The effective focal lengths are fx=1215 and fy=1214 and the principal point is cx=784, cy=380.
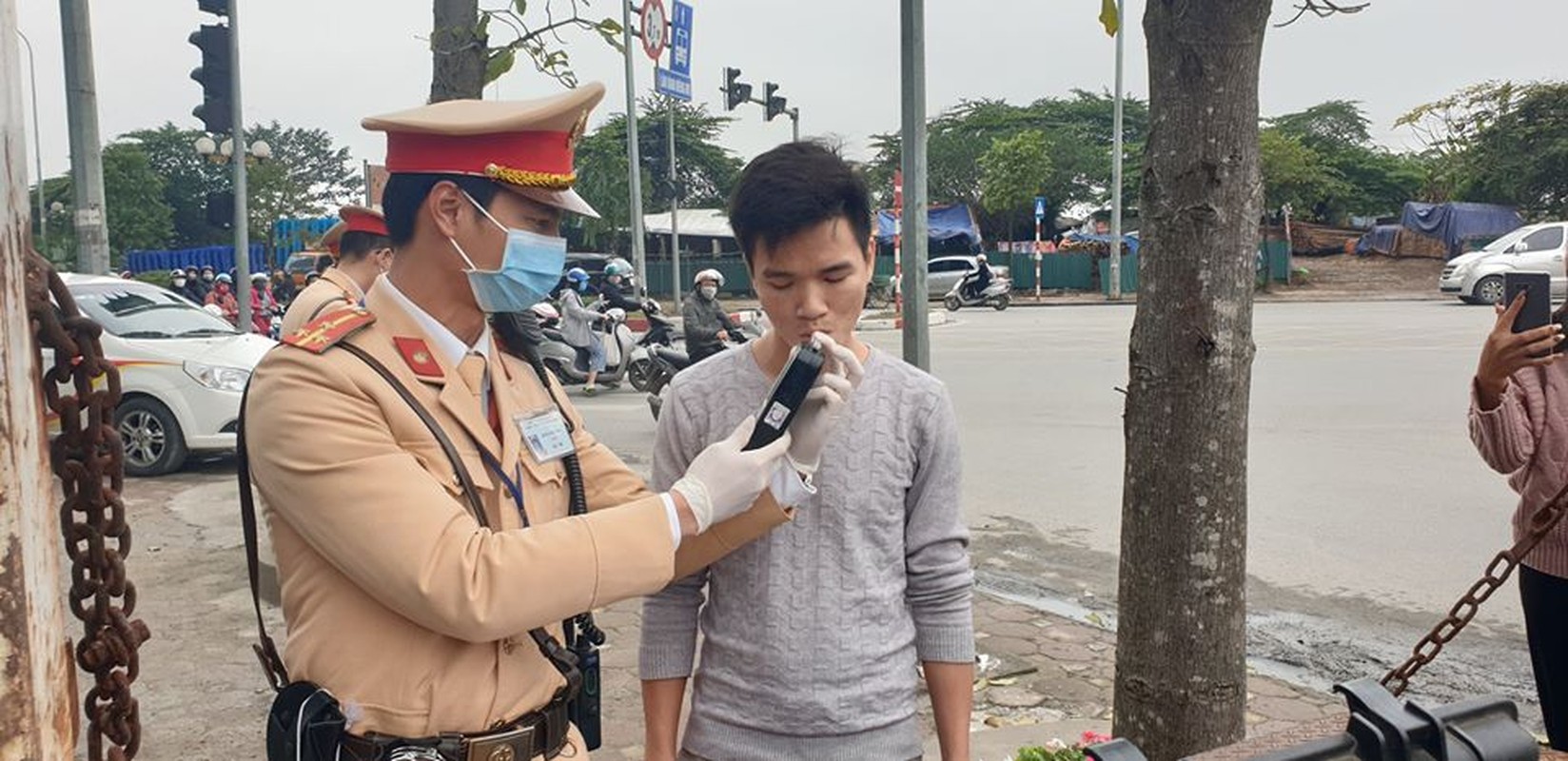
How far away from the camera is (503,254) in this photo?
1.76m

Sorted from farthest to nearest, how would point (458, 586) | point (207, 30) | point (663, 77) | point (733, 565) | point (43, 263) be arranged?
1. point (663, 77)
2. point (207, 30)
3. point (733, 565)
4. point (458, 586)
5. point (43, 263)

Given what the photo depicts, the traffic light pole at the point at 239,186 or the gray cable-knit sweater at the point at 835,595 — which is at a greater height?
the traffic light pole at the point at 239,186

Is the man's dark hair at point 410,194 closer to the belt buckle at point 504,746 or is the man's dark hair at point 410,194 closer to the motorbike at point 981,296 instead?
the belt buckle at point 504,746

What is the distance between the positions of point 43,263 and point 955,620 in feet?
4.25

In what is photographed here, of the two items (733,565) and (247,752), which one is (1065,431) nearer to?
(247,752)

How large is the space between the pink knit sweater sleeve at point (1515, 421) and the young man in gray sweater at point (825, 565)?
1.28 metres

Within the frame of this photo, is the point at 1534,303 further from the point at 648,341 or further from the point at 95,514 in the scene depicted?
the point at 648,341

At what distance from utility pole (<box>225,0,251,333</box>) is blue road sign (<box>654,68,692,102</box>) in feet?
29.1

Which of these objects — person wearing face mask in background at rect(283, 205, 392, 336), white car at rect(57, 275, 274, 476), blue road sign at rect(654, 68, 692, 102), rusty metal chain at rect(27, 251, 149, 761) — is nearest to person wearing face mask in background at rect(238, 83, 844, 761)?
rusty metal chain at rect(27, 251, 149, 761)

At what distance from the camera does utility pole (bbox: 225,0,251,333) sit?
356 inches

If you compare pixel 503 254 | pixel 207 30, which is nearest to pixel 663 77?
pixel 207 30

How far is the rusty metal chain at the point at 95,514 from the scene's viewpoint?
1248 millimetres

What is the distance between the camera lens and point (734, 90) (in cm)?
2180

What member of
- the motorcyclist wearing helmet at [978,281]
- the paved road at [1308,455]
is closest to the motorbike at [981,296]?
the motorcyclist wearing helmet at [978,281]
